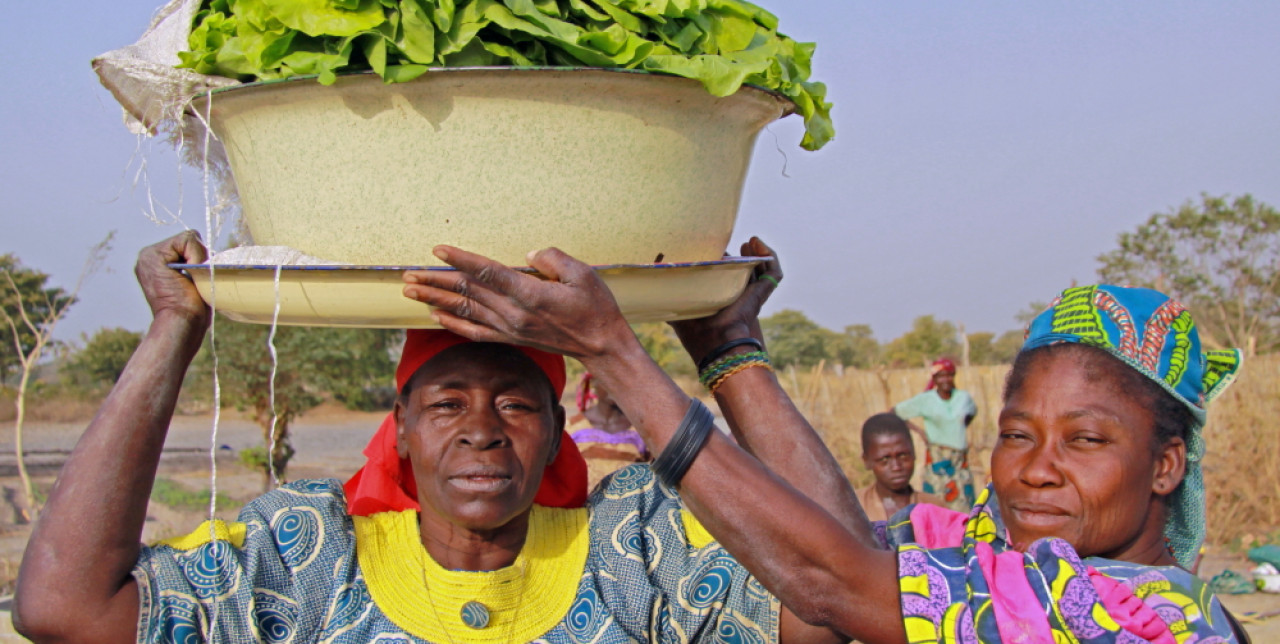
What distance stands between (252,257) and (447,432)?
0.64 metres

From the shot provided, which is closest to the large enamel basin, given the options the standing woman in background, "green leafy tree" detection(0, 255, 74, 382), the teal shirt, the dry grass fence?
the standing woman in background

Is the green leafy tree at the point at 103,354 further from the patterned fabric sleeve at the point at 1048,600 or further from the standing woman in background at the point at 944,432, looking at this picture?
the patterned fabric sleeve at the point at 1048,600

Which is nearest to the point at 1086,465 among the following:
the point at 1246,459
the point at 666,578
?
the point at 666,578

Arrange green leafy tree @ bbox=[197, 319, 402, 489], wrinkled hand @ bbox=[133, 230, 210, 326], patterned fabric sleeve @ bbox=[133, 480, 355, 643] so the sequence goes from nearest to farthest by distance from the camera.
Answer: patterned fabric sleeve @ bbox=[133, 480, 355, 643] → wrinkled hand @ bbox=[133, 230, 210, 326] → green leafy tree @ bbox=[197, 319, 402, 489]

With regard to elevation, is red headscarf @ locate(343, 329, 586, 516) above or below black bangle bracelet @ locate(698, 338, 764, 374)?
below

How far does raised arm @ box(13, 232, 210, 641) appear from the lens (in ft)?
5.58

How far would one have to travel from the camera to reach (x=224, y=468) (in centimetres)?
1655

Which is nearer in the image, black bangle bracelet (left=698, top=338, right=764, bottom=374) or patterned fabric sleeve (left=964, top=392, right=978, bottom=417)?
black bangle bracelet (left=698, top=338, right=764, bottom=374)

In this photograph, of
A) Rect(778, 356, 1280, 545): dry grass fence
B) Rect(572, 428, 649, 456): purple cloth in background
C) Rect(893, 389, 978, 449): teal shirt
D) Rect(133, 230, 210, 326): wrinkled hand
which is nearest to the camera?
Rect(133, 230, 210, 326): wrinkled hand

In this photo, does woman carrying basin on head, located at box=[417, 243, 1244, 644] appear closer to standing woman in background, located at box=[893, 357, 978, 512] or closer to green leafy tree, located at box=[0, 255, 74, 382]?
standing woman in background, located at box=[893, 357, 978, 512]

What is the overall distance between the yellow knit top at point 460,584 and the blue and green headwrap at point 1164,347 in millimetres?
1108

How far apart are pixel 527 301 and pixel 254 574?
35.4 inches

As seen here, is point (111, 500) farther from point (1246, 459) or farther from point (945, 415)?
point (1246, 459)

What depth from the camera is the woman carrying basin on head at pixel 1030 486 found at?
146 centimetres
